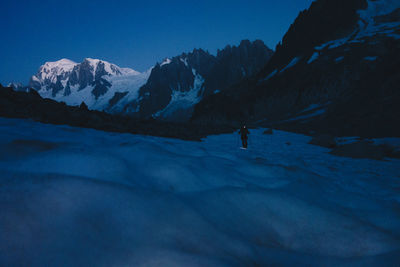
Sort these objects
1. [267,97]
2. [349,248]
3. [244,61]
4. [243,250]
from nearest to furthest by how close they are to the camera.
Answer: [243,250] → [349,248] → [267,97] → [244,61]

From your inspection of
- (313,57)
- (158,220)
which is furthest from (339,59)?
(158,220)

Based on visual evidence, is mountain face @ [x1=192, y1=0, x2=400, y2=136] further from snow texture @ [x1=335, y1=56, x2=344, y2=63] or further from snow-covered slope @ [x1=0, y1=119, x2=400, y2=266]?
snow-covered slope @ [x1=0, y1=119, x2=400, y2=266]

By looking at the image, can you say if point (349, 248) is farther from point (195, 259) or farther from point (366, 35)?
point (366, 35)

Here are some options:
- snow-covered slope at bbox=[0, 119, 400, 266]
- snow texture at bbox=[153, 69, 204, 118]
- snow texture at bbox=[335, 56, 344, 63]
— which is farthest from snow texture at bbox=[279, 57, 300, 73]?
snow texture at bbox=[153, 69, 204, 118]

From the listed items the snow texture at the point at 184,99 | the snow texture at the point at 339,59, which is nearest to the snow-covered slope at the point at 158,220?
the snow texture at the point at 339,59

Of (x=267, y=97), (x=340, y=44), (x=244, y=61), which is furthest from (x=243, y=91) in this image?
(x=244, y=61)

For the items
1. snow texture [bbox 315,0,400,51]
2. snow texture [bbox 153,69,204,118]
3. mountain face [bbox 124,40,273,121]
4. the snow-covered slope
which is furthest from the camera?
snow texture [bbox 153,69,204,118]

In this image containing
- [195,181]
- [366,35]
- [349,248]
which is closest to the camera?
[349,248]

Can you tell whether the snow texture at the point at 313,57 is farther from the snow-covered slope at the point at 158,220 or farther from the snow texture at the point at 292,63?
the snow-covered slope at the point at 158,220
